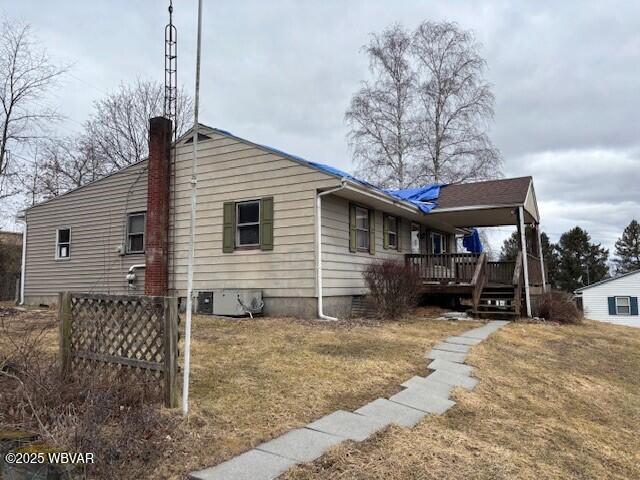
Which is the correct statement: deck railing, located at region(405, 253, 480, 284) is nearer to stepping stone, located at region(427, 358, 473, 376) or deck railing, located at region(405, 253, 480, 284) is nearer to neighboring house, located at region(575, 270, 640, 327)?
stepping stone, located at region(427, 358, 473, 376)

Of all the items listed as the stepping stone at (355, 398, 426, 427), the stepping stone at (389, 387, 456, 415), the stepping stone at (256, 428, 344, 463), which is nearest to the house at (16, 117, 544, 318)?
the stepping stone at (389, 387, 456, 415)

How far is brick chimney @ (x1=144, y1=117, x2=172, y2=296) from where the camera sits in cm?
1177

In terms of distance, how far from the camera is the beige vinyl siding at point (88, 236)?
1321 cm

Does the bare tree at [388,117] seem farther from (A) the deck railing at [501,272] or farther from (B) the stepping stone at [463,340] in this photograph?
(B) the stepping stone at [463,340]

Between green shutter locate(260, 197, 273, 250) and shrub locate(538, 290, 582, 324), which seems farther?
shrub locate(538, 290, 582, 324)

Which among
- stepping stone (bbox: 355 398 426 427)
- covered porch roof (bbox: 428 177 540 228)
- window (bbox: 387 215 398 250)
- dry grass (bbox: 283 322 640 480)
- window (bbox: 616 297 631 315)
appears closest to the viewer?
dry grass (bbox: 283 322 640 480)

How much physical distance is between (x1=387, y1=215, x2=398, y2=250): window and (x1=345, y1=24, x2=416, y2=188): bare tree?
32.3 ft

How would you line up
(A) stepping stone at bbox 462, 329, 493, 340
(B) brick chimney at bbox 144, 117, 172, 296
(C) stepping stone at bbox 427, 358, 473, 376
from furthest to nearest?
(B) brick chimney at bbox 144, 117, 172, 296
(A) stepping stone at bbox 462, 329, 493, 340
(C) stepping stone at bbox 427, 358, 473, 376

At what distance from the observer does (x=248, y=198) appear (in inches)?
438

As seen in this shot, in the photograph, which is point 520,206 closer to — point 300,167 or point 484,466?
point 300,167

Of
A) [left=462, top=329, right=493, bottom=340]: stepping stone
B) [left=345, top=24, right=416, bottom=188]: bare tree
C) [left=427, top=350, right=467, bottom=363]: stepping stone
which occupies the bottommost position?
[left=427, top=350, right=467, bottom=363]: stepping stone


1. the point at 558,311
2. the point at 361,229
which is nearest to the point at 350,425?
the point at 361,229

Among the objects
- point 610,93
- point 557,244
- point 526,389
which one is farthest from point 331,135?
point 557,244

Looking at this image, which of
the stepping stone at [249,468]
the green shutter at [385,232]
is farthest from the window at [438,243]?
the stepping stone at [249,468]
